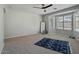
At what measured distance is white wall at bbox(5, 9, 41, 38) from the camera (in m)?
6.13

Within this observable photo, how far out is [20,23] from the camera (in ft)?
23.1

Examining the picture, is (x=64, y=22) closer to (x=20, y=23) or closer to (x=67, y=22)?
(x=67, y=22)

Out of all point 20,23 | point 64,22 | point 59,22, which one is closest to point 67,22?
point 64,22

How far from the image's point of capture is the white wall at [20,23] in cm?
613

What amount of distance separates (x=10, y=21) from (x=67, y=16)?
504 centimetres

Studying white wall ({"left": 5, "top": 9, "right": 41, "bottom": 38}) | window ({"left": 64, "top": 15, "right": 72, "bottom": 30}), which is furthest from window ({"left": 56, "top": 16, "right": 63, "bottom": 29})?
white wall ({"left": 5, "top": 9, "right": 41, "bottom": 38})

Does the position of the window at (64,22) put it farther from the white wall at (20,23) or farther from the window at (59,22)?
the white wall at (20,23)

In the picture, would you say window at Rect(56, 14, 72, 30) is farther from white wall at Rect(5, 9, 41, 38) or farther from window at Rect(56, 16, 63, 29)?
white wall at Rect(5, 9, 41, 38)

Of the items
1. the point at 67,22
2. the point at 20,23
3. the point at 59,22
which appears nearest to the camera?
the point at 20,23

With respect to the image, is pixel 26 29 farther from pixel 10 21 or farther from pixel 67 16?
pixel 67 16

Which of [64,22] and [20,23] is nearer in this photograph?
[20,23]
